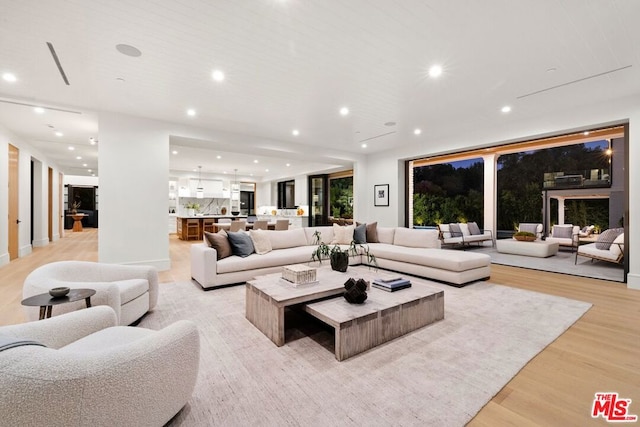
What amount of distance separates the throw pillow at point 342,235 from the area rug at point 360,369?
276 centimetres

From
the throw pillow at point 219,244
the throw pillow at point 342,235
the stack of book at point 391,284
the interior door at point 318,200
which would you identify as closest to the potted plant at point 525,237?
the throw pillow at point 342,235

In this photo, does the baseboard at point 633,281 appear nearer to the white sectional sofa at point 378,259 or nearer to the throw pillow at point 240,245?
the white sectional sofa at point 378,259

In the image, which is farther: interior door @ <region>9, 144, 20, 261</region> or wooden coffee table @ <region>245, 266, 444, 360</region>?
interior door @ <region>9, 144, 20, 261</region>

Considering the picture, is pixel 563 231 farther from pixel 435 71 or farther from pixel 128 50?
pixel 128 50

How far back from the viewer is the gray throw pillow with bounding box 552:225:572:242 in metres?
7.93

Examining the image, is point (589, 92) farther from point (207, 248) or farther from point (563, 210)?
point (563, 210)

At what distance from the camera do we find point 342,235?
19.2ft

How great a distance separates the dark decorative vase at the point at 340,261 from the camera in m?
3.39

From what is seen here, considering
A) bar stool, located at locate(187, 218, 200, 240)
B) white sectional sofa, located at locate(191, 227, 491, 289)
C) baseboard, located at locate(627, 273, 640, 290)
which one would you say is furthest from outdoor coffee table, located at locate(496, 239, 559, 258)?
bar stool, located at locate(187, 218, 200, 240)

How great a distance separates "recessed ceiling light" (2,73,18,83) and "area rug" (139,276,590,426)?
11.1 feet

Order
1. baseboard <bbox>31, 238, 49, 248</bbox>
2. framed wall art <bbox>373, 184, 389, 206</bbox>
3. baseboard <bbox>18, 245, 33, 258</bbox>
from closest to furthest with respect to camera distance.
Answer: baseboard <bbox>18, 245, 33, 258</bbox> < framed wall art <bbox>373, 184, 389, 206</bbox> < baseboard <bbox>31, 238, 49, 248</bbox>

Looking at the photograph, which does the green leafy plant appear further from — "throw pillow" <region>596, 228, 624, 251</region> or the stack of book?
"throw pillow" <region>596, 228, 624, 251</region>

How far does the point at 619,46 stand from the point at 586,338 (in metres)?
2.87

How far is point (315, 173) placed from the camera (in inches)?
429
